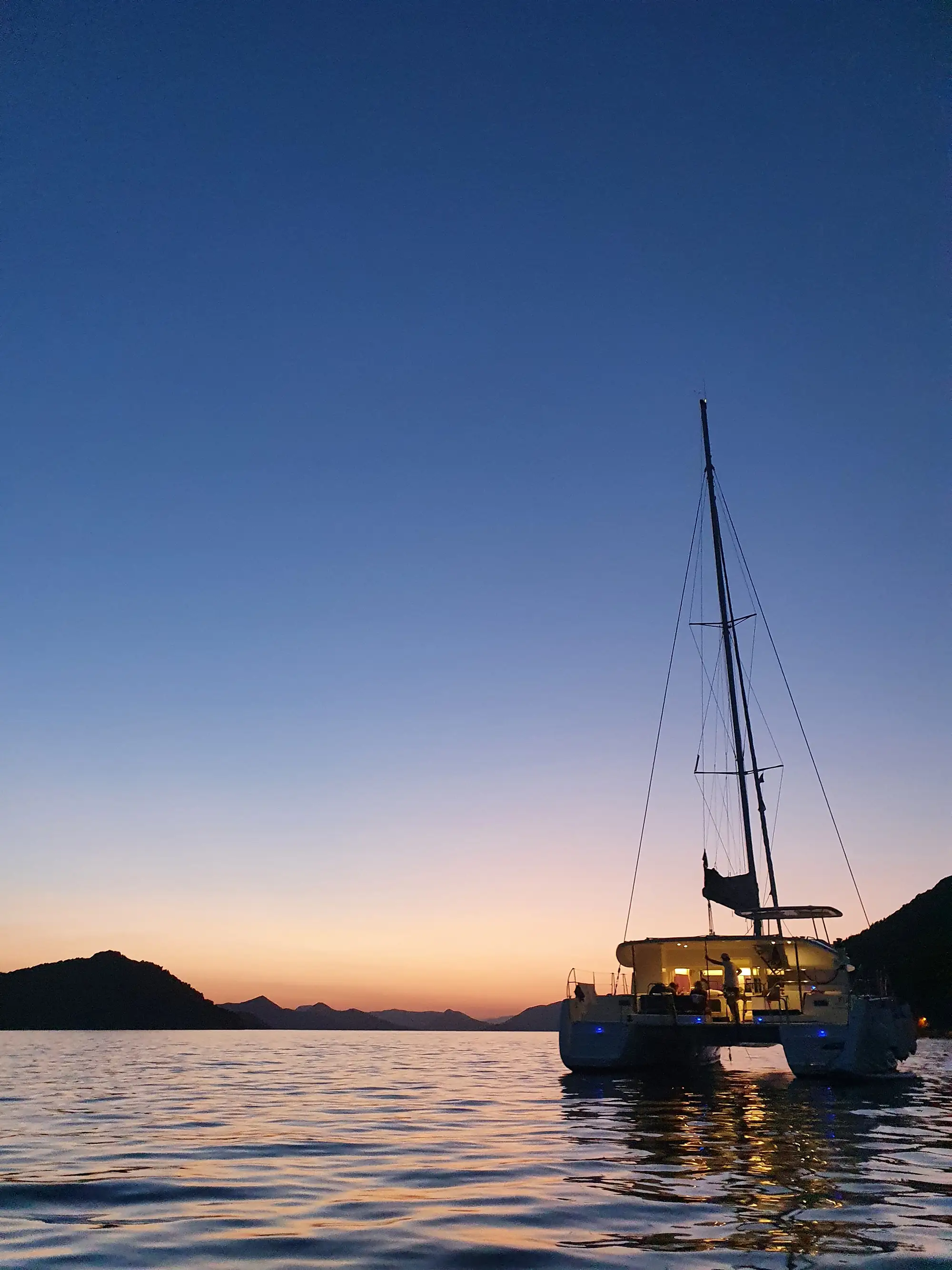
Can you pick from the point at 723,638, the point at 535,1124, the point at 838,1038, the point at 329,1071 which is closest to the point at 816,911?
the point at 838,1038

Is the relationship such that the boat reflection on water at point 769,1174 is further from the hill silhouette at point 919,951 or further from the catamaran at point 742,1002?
the hill silhouette at point 919,951

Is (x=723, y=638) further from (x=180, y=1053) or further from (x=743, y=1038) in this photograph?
(x=180, y=1053)

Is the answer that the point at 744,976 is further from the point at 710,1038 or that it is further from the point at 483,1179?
the point at 483,1179

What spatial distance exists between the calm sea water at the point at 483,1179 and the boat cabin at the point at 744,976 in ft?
7.10

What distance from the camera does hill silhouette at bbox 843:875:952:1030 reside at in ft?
331

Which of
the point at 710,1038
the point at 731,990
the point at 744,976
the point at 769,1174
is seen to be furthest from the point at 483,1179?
the point at 744,976

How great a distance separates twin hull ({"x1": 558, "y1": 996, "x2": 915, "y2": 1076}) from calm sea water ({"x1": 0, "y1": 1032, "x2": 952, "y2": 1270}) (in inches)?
35.1

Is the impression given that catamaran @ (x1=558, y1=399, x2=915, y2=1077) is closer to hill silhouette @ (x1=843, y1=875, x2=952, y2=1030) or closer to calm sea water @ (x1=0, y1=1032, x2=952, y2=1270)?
calm sea water @ (x1=0, y1=1032, x2=952, y2=1270)

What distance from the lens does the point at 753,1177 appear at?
11.6 metres

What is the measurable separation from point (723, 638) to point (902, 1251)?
30692 mm

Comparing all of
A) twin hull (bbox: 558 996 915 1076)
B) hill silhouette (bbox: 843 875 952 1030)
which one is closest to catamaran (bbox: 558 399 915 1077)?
twin hull (bbox: 558 996 915 1076)

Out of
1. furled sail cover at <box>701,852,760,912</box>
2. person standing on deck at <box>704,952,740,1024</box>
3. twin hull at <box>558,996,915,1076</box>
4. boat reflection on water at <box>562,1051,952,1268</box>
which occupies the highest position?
furled sail cover at <box>701,852,760,912</box>

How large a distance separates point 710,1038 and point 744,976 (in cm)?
691

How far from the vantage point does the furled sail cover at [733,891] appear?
32875 millimetres
